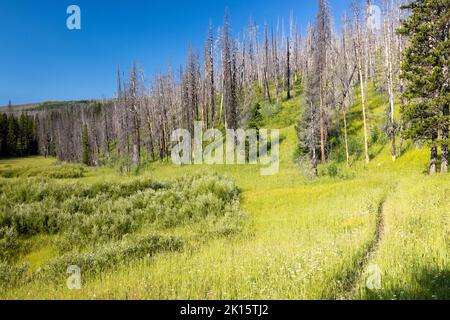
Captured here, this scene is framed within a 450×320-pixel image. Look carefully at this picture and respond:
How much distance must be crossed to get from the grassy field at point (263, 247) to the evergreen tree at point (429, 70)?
4.22 meters

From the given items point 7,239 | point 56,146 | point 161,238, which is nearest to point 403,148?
point 161,238

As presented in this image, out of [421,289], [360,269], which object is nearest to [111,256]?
[360,269]

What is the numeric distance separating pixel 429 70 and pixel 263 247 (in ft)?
59.6

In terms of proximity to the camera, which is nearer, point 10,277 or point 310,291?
point 310,291

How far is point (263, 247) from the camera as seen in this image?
934 cm

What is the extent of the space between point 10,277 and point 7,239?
13.1 ft

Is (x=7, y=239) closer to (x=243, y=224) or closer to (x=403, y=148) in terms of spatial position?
(x=243, y=224)

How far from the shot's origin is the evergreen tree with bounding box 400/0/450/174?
19172mm

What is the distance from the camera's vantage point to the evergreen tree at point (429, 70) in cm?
1917

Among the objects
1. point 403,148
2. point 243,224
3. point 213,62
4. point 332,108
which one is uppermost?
point 213,62

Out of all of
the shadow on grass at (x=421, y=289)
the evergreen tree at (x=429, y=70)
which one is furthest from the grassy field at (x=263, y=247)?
the evergreen tree at (x=429, y=70)

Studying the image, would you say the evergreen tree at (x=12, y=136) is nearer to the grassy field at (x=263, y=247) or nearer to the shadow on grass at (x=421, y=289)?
the grassy field at (x=263, y=247)
